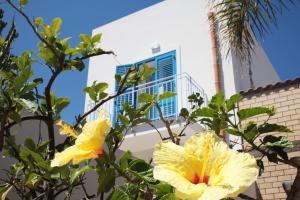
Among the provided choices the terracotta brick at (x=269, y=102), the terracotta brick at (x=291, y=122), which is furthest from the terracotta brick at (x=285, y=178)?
the terracotta brick at (x=269, y=102)

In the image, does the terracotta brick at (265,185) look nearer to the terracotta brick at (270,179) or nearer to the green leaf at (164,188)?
the terracotta brick at (270,179)

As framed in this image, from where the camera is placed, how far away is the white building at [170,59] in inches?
350

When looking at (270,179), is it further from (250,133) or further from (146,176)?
(146,176)

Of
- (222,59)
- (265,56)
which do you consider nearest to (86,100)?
(222,59)

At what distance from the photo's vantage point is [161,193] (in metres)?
0.98

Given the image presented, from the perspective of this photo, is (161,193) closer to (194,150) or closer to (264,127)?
(194,150)

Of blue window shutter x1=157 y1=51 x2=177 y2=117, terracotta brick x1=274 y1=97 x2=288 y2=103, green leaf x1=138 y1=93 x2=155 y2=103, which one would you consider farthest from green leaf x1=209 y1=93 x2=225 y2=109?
blue window shutter x1=157 y1=51 x2=177 y2=117

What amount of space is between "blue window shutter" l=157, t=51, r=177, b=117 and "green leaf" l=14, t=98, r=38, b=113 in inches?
283

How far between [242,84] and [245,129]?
8.09m

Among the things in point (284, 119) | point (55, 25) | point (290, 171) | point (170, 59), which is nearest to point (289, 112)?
point (284, 119)

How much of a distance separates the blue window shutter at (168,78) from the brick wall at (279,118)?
1.81m

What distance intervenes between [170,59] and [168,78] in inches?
60.0

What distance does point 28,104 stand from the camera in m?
1.50

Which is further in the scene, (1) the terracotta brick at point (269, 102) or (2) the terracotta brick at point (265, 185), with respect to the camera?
(1) the terracotta brick at point (269, 102)
